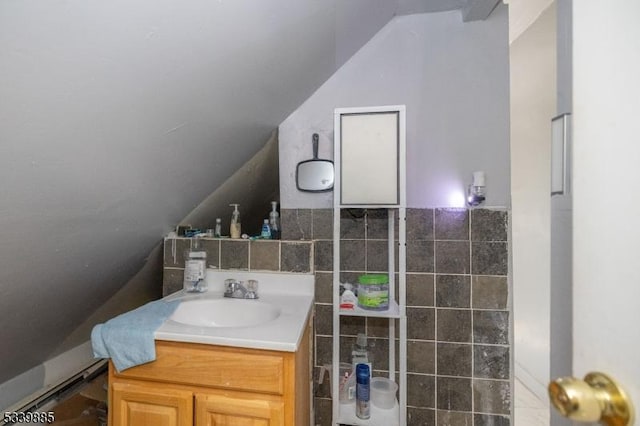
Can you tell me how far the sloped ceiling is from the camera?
21.2 inches

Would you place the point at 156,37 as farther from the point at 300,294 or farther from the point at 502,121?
the point at 502,121

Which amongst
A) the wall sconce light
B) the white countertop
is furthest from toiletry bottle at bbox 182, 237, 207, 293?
the wall sconce light

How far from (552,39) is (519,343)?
2097mm

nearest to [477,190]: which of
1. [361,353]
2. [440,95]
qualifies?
[440,95]

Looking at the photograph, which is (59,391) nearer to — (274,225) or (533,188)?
(274,225)

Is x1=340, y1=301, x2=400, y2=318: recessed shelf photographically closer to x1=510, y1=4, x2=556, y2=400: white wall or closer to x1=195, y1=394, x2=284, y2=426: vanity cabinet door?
x1=195, y1=394, x2=284, y2=426: vanity cabinet door

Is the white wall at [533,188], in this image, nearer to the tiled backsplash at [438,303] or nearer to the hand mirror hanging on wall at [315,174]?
the tiled backsplash at [438,303]

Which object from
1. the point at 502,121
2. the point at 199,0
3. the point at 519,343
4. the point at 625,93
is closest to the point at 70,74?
the point at 199,0

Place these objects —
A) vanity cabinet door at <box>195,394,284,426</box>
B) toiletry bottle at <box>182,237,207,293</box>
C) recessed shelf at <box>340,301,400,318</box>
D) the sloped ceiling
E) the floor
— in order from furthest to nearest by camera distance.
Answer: the floor
toiletry bottle at <box>182,237,207,293</box>
recessed shelf at <box>340,301,400,318</box>
vanity cabinet door at <box>195,394,284,426</box>
the sloped ceiling

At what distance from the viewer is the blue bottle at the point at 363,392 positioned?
4.06 feet

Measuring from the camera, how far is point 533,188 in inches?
78.8

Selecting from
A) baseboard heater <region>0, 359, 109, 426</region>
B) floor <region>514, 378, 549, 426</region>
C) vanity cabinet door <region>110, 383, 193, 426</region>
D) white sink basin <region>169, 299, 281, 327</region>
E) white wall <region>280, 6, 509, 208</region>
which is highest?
white wall <region>280, 6, 509, 208</region>

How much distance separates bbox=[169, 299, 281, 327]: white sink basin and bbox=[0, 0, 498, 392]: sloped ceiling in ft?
1.35

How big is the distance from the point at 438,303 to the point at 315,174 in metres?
0.86
